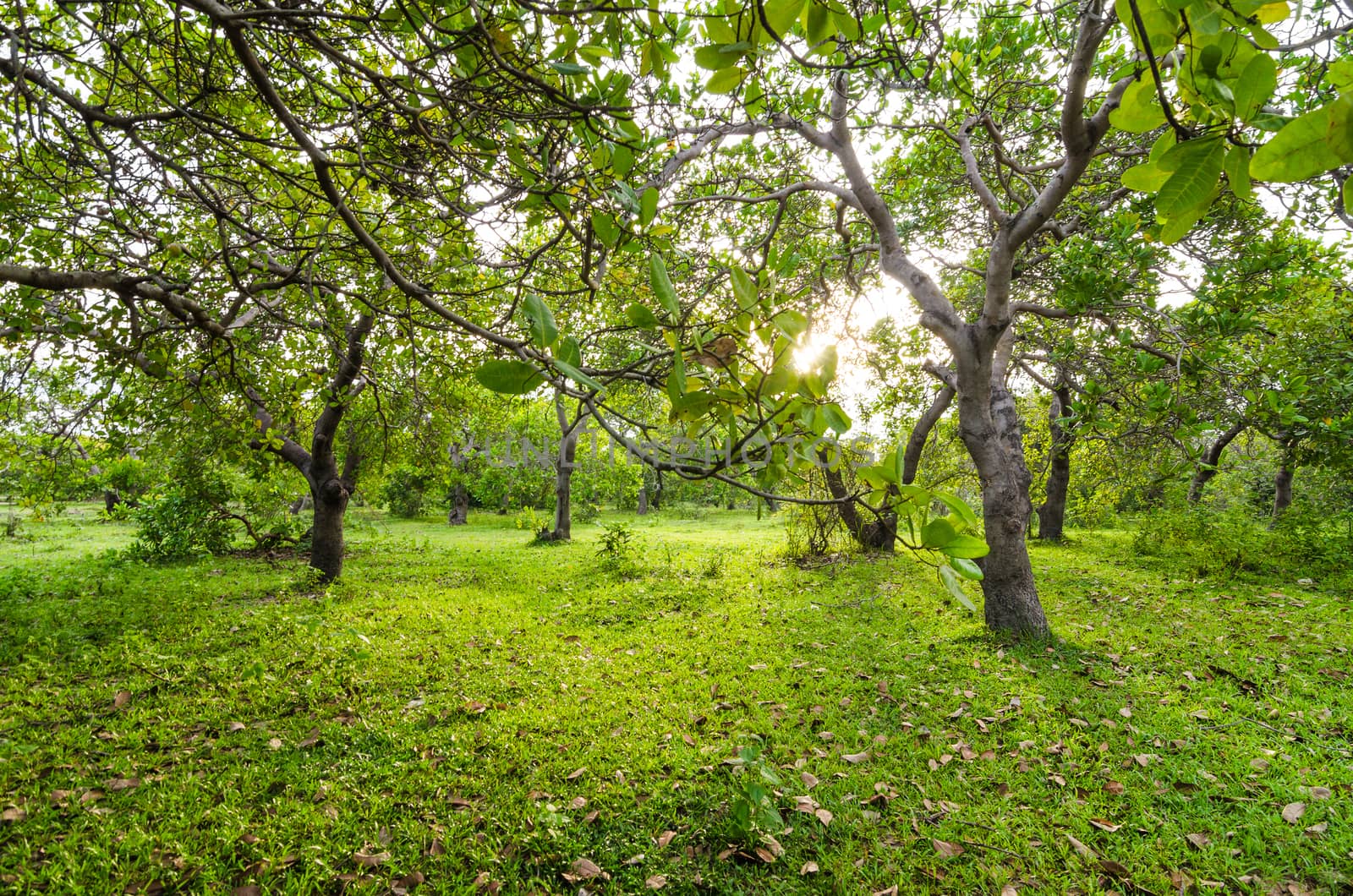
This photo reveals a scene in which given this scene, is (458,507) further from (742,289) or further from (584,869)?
(742,289)

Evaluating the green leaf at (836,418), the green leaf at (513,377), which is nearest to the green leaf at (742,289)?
the green leaf at (836,418)

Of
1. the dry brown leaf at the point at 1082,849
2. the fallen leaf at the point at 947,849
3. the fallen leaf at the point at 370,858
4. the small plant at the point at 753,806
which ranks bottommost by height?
the fallen leaf at the point at 370,858

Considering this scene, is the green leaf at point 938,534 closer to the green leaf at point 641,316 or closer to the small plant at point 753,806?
the green leaf at point 641,316

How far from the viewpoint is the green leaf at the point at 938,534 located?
69 centimetres

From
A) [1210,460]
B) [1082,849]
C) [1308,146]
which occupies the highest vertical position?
[1210,460]

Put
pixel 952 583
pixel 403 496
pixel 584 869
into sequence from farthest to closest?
1. pixel 403 496
2. pixel 584 869
3. pixel 952 583

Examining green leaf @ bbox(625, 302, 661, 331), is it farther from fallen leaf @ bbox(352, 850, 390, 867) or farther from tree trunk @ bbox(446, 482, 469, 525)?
tree trunk @ bbox(446, 482, 469, 525)

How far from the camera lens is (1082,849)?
7.77ft

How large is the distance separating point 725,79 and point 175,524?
465 inches

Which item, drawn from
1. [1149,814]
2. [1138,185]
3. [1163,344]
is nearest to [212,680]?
[1138,185]

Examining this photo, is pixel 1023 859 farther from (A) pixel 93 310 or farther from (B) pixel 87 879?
(A) pixel 93 310

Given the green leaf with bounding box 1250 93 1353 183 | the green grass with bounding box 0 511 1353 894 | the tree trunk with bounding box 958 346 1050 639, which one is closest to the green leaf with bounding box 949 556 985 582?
the green leaf with bounding box 1250 93 1353 183

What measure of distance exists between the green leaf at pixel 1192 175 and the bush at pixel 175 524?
11.5 meters

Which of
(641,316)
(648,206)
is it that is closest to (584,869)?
(641,316)
